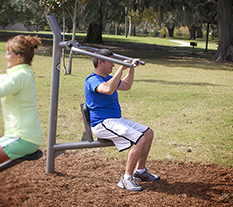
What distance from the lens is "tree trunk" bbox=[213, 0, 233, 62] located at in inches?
740

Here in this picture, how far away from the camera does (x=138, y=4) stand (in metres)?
20.4

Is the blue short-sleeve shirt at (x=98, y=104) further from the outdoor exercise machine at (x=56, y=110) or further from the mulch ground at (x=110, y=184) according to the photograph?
the mulch ground at (x=110, y=184)

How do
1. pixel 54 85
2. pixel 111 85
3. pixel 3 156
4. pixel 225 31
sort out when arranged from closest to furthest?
1. pixel 3 156
2. pixel 111 85
3. pixel 54 85
4. pixel 225 31

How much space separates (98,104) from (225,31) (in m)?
18.3

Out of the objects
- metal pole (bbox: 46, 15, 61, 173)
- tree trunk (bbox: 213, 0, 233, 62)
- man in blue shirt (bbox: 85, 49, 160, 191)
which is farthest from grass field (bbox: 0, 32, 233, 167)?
tree trunk (bbox: 213, 0, 233, 62)

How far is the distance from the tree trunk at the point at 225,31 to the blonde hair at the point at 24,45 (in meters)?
19.0

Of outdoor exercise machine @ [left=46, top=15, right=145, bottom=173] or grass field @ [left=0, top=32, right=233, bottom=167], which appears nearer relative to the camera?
outdoor exercise machine @ [left=46, top=15, right=145, bottom=173]

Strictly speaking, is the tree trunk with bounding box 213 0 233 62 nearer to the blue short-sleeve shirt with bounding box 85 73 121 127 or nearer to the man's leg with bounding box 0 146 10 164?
the blue short-sleeve shirt with bounding box 85 73 121 127

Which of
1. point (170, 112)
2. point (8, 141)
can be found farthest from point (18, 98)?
point (170, 112)

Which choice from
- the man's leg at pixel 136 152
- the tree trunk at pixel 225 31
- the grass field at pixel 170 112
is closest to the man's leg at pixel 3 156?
the grass field at pixel 170 112

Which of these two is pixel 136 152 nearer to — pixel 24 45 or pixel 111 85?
pixel 111 85

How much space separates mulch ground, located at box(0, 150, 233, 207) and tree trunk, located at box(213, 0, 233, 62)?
1692cm

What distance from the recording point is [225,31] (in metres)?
19.2

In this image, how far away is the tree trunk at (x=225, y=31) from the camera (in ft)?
61.7
